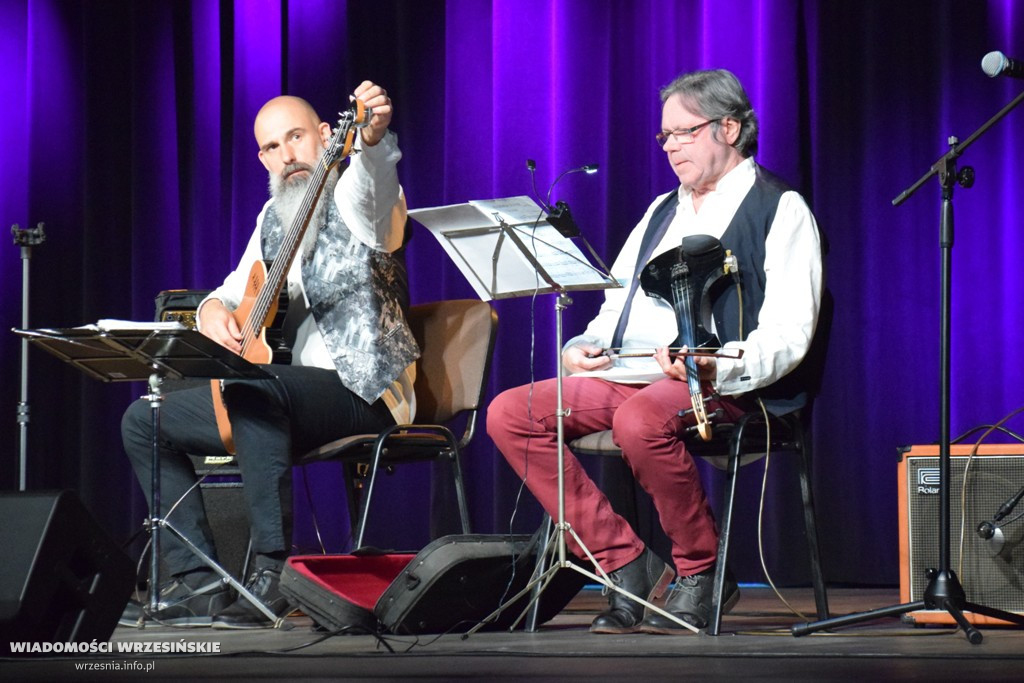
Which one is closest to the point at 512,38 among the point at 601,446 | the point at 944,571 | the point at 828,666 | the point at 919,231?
the point at 919,231

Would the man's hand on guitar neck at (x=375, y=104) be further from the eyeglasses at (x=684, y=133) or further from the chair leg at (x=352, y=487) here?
the chair leg at (x=352, y=487)

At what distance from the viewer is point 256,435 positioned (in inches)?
117

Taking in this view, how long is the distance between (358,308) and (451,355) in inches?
11.1

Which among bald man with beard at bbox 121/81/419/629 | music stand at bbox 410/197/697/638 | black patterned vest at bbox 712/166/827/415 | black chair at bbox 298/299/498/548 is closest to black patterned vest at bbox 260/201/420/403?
bald man with beard at bbox 121/81/419/629

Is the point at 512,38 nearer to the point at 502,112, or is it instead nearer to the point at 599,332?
the point at 502,112

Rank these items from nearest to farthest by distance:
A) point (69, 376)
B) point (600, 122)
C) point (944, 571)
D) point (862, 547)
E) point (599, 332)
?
point (944, 571)
point (599, 332)
point (862, 547)
point (600, 122)
point (69, 376)

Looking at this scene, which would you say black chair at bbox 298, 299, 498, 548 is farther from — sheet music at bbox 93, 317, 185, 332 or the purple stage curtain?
the purple stage curtain

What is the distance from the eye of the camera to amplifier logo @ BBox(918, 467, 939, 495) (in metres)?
2.88

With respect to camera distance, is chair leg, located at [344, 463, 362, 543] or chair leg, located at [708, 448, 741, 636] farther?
chair leg, located at [344, 463, 362, 543]

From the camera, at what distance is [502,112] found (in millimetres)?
4379

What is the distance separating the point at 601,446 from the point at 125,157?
9.27 feet

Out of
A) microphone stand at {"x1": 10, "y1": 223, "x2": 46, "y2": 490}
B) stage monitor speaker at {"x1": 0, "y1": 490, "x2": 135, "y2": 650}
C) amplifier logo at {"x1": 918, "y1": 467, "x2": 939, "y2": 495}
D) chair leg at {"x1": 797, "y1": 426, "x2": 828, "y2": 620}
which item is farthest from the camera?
microphone stand at {"x1": 10, "y1": 223, "x2": 46, "y2": 490}

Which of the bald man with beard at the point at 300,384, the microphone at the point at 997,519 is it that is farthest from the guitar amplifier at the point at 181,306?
the microphone at the point at 997,519

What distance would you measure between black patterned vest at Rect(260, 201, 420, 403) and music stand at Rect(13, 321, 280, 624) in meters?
0.34
